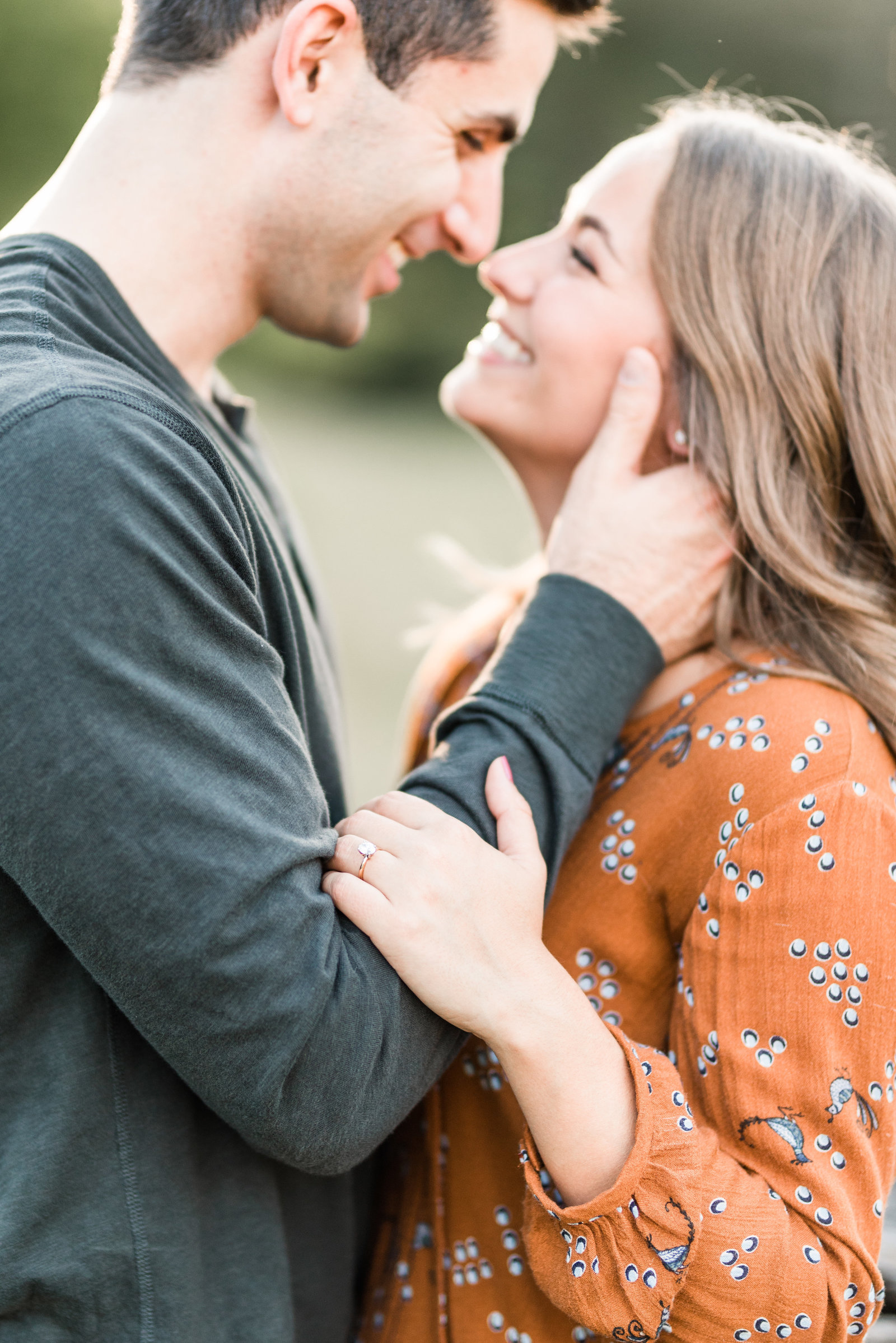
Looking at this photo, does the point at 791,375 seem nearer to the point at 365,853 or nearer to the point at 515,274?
the point at 515,274

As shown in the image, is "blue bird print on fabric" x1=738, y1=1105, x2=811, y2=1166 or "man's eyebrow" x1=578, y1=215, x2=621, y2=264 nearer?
"blue bird print on fabric" x1=738, y1=1105, x2=811, y2=1166

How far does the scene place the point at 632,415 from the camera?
72.9 inches

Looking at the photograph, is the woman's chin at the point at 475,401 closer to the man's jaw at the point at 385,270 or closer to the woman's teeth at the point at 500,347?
the woman's teeth at the point at 500,347

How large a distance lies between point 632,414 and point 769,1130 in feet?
3.54

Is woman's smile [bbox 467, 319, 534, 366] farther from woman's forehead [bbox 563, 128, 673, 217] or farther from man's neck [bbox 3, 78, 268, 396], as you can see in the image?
man's neck [bbox 3, 78, 268, 396]

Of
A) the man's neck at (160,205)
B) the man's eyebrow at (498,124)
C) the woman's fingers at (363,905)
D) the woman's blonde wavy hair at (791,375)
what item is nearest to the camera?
the woman's fingers at (363,905)

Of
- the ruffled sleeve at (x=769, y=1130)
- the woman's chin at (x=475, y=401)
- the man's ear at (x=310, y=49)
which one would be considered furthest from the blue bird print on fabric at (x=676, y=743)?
the man's ear at (x=310, y=49)

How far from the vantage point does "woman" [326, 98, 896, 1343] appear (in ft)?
4.29

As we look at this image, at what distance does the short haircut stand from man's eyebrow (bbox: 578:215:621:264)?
314mm

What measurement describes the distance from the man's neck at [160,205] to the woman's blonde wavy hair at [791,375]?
2.32ft

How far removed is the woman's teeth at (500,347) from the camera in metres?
2.07

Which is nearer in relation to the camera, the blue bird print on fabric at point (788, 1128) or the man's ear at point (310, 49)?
the blue bird print on fabric at point (788, 1128)

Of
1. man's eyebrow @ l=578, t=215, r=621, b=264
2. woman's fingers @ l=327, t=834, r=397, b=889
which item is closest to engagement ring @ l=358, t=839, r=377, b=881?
woman's fingers @ l=327, t=834, r=397, b=889

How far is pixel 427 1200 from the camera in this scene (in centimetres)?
169
